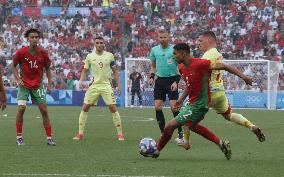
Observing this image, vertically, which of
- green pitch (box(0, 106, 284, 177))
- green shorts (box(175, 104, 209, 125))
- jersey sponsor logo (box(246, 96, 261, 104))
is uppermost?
green shorts (box(175, 104, 209, 125))

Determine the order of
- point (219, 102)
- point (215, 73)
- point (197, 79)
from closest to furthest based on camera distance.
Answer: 1. point (197, 79)
2. point (219, 102)
3. point (215, 73)

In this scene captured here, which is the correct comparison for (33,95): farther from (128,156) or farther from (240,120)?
(240,120)

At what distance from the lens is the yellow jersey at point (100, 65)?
57.6ft

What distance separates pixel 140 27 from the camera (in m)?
46.9

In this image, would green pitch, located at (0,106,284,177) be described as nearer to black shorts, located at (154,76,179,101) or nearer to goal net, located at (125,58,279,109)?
black shorts, located at (154,76,179,101)

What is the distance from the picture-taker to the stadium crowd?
4431cm

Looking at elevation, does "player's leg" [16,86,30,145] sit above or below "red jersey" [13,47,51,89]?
below

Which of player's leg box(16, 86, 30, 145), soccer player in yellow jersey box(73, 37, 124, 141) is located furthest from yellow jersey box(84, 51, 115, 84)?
player's leg box(16, 86, 30, 145)

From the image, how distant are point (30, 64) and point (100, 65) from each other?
2.35m

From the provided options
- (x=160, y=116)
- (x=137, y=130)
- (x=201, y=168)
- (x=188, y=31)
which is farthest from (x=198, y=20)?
(x=201, y=168)

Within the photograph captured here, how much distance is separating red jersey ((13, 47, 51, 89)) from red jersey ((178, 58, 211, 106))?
415 centimetres

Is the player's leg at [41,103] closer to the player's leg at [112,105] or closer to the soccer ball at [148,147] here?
the player's leg at [112,105]

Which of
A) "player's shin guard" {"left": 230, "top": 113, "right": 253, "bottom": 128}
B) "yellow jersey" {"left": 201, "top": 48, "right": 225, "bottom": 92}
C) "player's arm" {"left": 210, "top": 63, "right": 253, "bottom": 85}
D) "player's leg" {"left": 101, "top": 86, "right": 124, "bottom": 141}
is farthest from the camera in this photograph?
"player's leg" {"left": 101, "top": 86, "right": 124, "bottom": 141}

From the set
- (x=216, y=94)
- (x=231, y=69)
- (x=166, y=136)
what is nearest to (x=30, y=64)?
(x=216, y=94)
